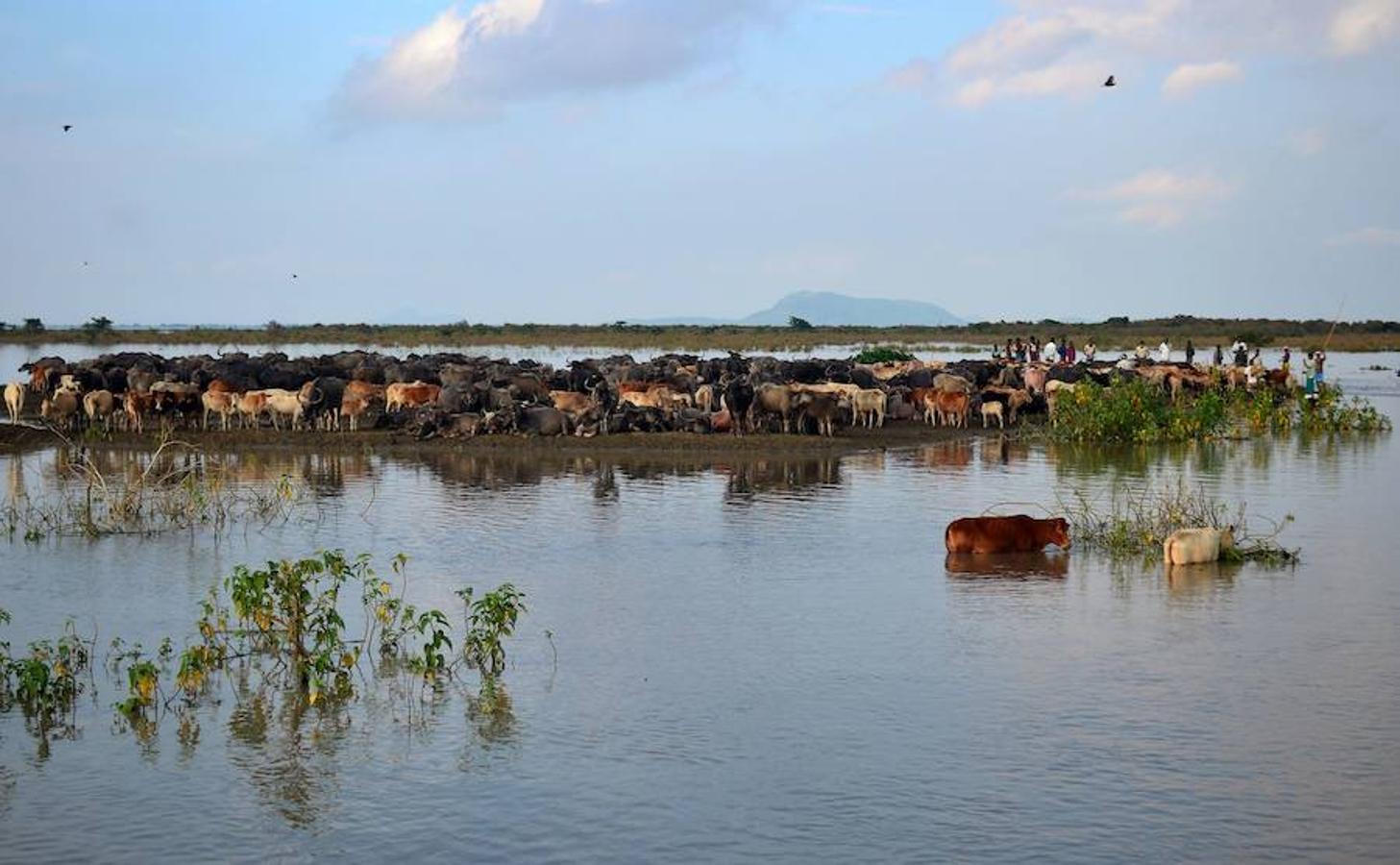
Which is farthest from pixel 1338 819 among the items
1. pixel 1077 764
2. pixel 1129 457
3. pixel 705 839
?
pixel 1129 457

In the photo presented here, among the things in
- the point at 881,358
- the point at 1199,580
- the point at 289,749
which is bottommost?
the point at 289,749

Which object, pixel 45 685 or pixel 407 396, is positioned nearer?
pixel 45 685

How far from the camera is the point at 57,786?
899 centimetres

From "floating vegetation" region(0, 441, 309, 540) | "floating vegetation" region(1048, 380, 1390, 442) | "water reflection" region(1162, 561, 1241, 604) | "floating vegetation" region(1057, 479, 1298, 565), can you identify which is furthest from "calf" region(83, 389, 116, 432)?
"water reflection" region(1162, 561, 1241, 604)

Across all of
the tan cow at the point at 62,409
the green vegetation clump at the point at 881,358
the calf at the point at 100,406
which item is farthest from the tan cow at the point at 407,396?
the green vegetation clump at the point at 881,358

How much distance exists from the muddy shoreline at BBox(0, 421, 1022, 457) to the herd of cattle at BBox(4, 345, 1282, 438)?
1.39 ft

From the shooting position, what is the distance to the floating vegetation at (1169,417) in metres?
28.7

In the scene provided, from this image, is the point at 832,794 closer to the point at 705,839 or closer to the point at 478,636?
the point at 705,839

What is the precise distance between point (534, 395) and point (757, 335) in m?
68.3

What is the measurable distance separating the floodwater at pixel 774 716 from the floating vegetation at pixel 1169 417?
9.72 meters

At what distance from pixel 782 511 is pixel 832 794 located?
11141 millimetres

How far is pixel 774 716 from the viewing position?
1041 centimetres

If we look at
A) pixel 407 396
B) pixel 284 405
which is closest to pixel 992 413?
pixel 407 396

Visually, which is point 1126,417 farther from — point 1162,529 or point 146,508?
point 146,508
